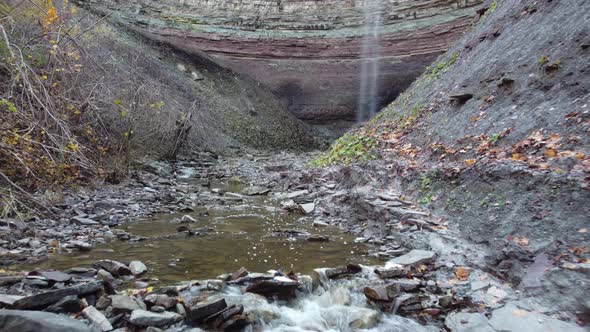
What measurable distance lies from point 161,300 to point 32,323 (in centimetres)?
87

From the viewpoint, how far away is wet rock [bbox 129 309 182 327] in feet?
8.61

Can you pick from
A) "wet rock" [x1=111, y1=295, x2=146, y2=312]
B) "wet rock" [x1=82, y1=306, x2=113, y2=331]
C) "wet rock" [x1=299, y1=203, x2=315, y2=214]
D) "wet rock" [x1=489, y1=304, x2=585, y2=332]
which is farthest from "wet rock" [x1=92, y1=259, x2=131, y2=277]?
"wet rock" [x1=299, y1=203, x2=315, y2=214]

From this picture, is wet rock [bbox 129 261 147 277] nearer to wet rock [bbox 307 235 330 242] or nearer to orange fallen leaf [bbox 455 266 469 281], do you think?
wet rock [bbox 307 235 330 242]

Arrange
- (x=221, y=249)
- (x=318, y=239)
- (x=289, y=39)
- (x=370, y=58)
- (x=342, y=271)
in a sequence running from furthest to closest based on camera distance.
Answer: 1. (x=289, y=39)
2. (x=370, y=58)
3. (x=318, y=239)
4. (x=221, y=249)
5. (x=342, y=271)

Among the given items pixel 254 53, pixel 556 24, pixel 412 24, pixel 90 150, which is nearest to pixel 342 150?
pixel 556 24

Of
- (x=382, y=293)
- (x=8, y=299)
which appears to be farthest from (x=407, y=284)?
(x=8, y=299)

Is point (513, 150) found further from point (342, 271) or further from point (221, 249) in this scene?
point (221, 249)

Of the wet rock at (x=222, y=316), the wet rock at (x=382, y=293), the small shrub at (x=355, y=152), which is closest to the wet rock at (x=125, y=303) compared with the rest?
the wet rock at (x=222, y=316)

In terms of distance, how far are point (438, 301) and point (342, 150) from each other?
6.72 meters

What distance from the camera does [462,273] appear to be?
370 centimetres

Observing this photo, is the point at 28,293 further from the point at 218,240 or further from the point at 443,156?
the point at 443,156

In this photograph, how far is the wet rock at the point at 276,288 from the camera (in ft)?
11.0

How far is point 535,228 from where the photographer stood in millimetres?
3670

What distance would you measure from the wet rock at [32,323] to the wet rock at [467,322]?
262 centimetres
